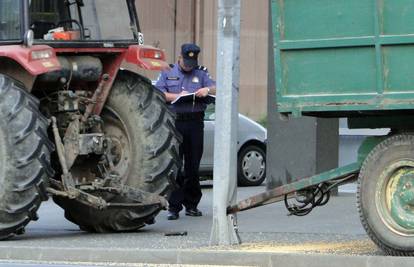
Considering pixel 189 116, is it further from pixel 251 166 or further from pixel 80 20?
pixel 251 166

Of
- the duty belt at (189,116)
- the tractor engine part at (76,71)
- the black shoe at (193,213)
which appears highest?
the tractor engine part at (76,71)

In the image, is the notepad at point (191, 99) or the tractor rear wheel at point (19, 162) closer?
the tractor rear wheel at point (19, 162)

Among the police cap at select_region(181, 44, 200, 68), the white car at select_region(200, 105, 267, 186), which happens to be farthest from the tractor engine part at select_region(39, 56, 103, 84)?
the white car at select_region(200, 105, 267, 186)

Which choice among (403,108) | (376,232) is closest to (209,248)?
(376,232)

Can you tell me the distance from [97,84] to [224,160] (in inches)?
87.9

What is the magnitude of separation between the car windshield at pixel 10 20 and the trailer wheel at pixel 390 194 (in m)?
3.96

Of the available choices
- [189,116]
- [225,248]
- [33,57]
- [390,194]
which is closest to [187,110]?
[189,116]

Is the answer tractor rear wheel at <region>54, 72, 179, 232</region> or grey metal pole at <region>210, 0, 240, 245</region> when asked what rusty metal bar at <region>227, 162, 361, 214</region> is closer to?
grey metal pole at <region>210, 0, 240, 245</region>

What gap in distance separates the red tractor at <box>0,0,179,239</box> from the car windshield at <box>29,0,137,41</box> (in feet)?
0.04

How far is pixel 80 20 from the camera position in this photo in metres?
12.5

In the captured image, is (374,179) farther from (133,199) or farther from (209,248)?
(133,199)

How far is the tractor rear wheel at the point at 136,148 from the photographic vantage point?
40.7 ft

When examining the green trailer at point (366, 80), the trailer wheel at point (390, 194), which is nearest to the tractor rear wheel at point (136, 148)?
the green trailer at point (366, 80)

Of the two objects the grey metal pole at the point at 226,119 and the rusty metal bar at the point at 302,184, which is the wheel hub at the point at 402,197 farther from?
the grey metal pole at the point at 226,119
